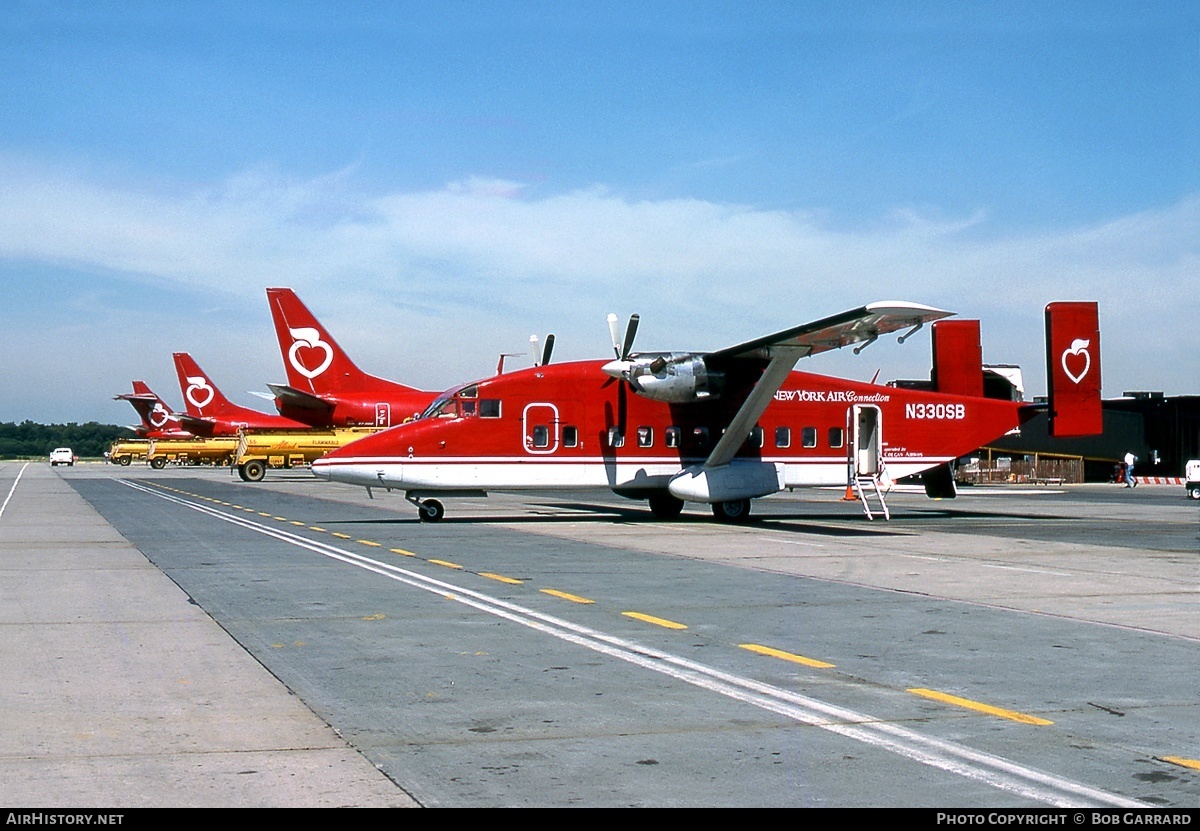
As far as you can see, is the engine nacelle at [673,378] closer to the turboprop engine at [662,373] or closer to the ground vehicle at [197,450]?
the turboprop engine at [662,373]

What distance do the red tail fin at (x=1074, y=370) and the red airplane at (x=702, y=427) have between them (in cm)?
3

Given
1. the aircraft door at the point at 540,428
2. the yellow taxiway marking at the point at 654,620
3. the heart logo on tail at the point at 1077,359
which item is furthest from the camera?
the heart logo on tail at the point at 1077,359

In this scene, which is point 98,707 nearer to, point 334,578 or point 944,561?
point 334,578

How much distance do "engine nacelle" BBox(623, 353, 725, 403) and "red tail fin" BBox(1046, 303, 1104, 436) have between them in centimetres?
855

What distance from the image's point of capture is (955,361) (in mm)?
32594

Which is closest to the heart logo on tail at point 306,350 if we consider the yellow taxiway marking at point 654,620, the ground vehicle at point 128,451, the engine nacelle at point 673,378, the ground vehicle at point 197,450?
the engine nacelle at point 673,378

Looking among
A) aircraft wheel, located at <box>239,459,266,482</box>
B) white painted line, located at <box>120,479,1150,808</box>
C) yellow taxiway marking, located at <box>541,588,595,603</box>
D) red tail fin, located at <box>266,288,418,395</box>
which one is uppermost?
red tail fin, located at <box>266,288,418,395</box>

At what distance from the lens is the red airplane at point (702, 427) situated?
27297mm

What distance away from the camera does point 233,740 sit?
273 inches

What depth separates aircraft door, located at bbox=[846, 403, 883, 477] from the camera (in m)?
29.8

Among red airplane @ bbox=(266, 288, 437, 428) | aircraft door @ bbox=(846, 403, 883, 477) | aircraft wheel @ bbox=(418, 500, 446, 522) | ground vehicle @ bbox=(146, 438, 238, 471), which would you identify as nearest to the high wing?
aircraft door @ bbox=(846, 403, 883, 477)

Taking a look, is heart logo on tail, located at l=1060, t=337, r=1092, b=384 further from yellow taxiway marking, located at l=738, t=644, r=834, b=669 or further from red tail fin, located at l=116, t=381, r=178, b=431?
red tail fin, located at l=116, t=381, r=178, b=431

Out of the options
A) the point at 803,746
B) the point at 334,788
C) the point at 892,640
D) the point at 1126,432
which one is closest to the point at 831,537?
the point at 892,640

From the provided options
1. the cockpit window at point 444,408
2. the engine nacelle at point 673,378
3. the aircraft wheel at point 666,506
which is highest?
the engine nacelle at point 673,378
